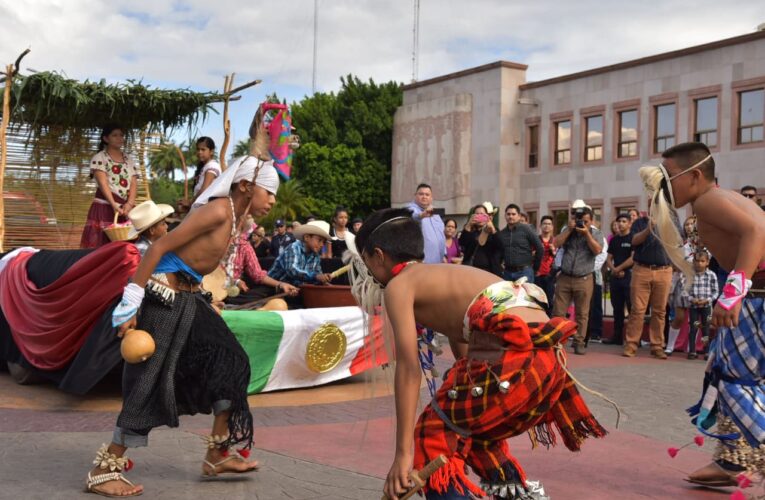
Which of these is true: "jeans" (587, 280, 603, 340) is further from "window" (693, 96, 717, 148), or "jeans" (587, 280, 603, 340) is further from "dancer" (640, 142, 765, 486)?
"window" (693, 96, 717, 148)

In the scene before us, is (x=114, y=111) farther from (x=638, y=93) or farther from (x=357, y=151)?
(x=357, y=151)

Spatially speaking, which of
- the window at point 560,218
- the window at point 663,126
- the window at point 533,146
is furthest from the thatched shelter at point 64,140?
the window at point 533,146

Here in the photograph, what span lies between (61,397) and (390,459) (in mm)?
3346

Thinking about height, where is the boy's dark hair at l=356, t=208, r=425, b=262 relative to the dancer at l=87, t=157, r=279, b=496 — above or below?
above

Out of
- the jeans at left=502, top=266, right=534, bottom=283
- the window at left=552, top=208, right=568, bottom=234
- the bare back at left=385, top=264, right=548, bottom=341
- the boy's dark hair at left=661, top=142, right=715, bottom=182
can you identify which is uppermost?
the window at left=552, top=208, right=568, bottom=234

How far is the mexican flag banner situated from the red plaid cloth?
4039 millimetres

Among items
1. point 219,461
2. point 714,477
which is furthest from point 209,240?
point 714,477

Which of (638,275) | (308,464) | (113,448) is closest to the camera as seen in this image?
(113,448)

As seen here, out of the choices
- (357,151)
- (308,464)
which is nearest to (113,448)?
(308,464)

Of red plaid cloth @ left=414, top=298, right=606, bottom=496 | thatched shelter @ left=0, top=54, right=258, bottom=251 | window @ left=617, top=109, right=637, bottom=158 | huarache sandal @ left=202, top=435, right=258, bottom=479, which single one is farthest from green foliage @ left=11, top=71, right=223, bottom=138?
window @ left=617, top=109, right=637, bottom=158

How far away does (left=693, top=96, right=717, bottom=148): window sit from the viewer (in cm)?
2952

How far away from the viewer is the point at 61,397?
7418mm

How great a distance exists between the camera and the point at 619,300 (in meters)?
13.0

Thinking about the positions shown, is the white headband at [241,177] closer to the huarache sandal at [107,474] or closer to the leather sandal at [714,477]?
the huarache sandal at [107,474]
